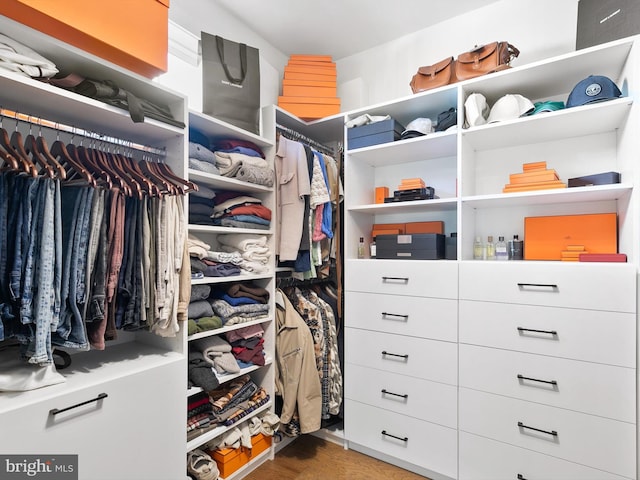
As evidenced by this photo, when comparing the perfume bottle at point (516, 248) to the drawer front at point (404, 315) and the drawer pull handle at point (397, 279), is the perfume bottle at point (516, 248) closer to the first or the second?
the drawer front at point (404, 315)

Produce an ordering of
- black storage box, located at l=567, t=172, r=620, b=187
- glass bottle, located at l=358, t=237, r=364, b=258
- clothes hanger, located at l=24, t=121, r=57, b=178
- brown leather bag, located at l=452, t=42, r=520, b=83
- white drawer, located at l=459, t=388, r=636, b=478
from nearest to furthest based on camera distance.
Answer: clothes hanger, located at l=24, t=121, r=57, b=178, white drawer, located at l=459, t=388, r=636, b=478, black storage box, located at l=567, t=172, r=620, b=187, brown leather bag, located at l=452, t=42, r=520, b=83, glass bottle, located at l=358, t=237, r=364, b=258

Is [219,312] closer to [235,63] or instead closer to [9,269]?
[9,269]

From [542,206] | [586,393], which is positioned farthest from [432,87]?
[586,393]

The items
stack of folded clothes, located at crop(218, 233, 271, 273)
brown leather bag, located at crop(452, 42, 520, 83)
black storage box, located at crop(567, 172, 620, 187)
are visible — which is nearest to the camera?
black storage box, located at crop(567, 172, 620, 187)

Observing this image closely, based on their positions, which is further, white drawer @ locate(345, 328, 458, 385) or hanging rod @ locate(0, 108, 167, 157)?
white drawer @ locate(345, 328, 458, 385)

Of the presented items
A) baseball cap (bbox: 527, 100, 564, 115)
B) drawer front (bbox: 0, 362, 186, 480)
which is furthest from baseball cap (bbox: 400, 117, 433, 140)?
drawer front (bbox: 0, 362, 186, 480)

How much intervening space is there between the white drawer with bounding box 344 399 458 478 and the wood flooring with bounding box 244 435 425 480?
0.08 metres

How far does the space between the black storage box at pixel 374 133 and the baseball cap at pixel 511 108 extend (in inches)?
20.8

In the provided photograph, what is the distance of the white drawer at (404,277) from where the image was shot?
182 cm

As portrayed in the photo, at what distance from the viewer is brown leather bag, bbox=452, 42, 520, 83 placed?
1772 millimetres

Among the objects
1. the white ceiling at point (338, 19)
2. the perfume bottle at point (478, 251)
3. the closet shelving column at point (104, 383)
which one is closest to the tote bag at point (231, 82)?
the white ceiling at point (338, 19)

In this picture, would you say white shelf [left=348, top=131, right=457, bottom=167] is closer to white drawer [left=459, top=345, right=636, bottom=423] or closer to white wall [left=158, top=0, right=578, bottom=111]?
white wall [left=158, top=0, right=578, bottom=111]

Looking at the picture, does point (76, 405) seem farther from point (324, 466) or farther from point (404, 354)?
point (404, 354)

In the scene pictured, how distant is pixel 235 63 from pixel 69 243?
55.8 inches
